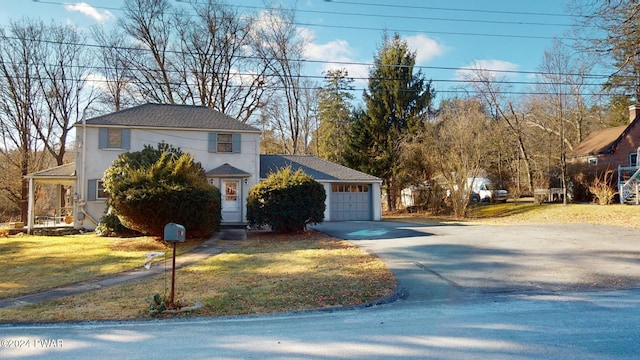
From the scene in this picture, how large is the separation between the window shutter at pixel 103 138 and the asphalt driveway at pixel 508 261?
540 inches

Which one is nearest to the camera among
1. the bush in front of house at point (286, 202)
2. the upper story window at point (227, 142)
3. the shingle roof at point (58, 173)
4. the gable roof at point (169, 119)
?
the bush in front of house at point (286, 202)

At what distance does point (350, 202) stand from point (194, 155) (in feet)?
30.4

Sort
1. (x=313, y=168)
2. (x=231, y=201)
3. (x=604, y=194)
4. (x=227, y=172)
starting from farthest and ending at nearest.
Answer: (x=313, y=168) < (x=604, y=194) < (x=231, y=201) < (x=227, y=172)

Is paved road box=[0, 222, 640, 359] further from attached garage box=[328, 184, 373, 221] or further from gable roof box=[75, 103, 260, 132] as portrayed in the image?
gable roof box=[75, 103, 260, 132]

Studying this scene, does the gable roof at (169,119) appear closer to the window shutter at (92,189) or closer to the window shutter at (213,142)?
the window shutter at (213,142)

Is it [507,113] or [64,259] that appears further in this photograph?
[507,113]

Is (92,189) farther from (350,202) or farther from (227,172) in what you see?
(350,202)

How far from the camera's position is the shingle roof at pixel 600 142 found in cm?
2927

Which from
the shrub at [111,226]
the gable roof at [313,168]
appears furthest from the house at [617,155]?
the shrub at [111,226]

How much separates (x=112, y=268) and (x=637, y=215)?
857 inches

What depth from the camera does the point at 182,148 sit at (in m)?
20.4

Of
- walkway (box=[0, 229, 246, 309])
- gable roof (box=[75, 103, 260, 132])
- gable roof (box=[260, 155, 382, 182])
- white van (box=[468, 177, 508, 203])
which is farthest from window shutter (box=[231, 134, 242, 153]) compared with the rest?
white van (box=[468, 177, 508, 203])

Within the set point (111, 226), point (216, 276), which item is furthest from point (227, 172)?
point (216, 276)

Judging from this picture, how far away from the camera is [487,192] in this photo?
32.3 m
